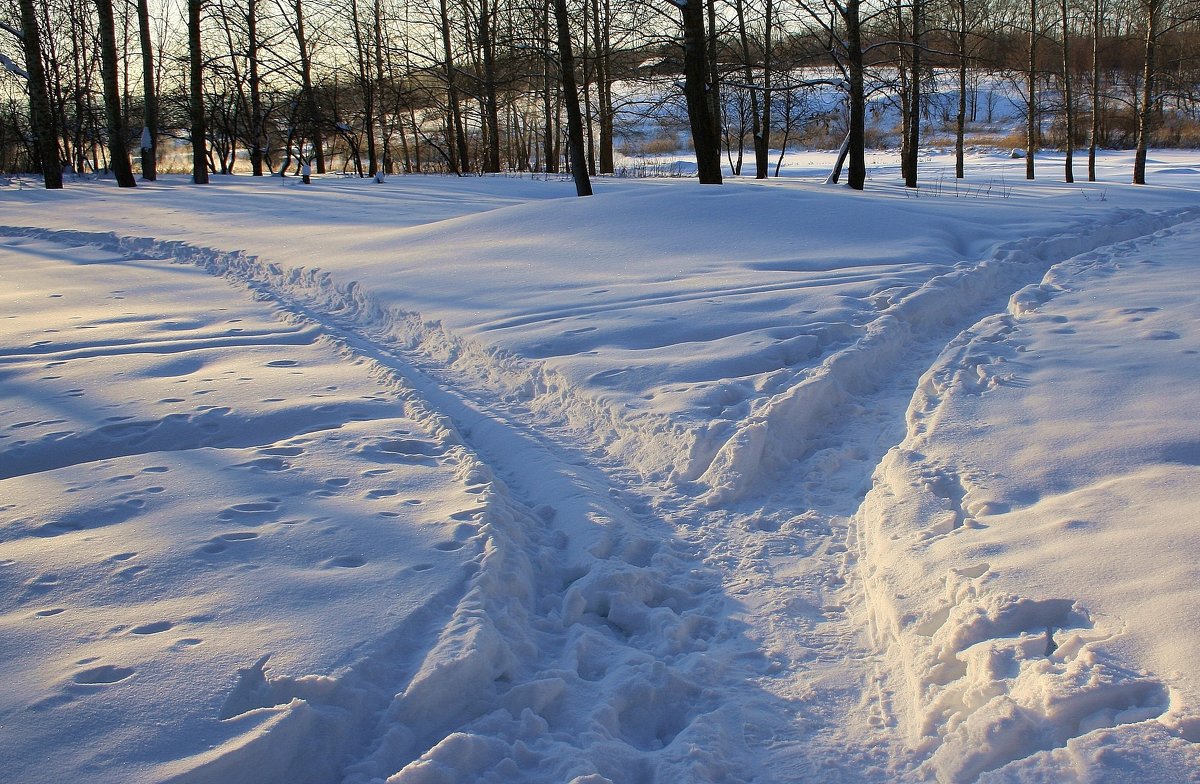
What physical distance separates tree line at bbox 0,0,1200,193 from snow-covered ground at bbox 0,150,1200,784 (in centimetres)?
814

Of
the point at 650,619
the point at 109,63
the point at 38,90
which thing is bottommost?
the point at 650,619

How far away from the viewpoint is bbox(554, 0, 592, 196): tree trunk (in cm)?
1445

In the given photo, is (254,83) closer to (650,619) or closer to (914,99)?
(914,99)

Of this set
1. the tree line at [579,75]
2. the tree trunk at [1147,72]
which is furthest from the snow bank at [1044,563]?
the tree trunk at [1147,72]

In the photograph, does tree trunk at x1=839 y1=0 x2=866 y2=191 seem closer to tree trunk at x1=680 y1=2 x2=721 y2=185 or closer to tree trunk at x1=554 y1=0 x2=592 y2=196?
tree trunk at x1=680 y1=2 x2=721 y2=185

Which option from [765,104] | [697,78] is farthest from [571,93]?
[765,104]

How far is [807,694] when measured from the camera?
2.73 metres

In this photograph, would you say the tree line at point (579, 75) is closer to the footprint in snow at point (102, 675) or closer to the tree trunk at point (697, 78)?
the tree trunk at point (697, 78)

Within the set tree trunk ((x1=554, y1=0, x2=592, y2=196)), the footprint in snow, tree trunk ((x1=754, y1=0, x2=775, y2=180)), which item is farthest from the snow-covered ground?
tree trunk ((x1=754, y1=0, x2=775, y2=180))

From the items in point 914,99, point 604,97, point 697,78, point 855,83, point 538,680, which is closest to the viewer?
point 538,680

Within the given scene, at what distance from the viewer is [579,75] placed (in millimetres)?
24984

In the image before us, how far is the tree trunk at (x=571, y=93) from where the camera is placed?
14.4m

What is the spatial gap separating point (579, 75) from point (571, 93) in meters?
10.7

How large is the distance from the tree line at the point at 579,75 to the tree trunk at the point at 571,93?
0.04m
